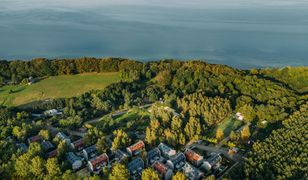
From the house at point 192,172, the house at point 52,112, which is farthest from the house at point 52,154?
the house at point 192,172

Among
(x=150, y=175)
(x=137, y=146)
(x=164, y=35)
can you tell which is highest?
(x=164, y=35)

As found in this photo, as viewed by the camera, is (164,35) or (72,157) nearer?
(72,157)

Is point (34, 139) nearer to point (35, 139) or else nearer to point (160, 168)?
point (35, 139)

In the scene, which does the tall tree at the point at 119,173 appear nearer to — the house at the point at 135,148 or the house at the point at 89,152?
the house at the point at 135,148

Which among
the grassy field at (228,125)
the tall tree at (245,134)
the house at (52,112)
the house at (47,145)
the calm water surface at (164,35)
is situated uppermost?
the calm water surface at (164,35)

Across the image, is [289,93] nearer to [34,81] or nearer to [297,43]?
[34,81]

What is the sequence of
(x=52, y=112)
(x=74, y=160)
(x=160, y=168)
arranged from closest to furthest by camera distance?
1. (x=160, y=168)
2. (x=74, y=160)
3. (x=52, y=112)

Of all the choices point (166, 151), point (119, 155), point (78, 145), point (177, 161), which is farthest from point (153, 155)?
point (78, 145)
